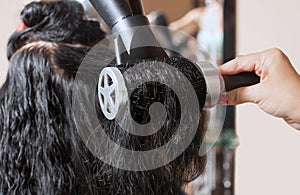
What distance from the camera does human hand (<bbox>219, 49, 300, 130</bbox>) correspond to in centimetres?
52

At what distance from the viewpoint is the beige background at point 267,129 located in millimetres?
1271

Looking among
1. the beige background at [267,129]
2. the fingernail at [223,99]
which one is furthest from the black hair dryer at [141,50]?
the beige background at [267,129]

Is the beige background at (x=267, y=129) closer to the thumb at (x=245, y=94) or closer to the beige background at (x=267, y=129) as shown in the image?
the beige background at (x=267, y=129)

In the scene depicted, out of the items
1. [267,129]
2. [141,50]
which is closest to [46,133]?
[141,50]

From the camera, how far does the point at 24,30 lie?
64cm

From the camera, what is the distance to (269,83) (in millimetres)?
520

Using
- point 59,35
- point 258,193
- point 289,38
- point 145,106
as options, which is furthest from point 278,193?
point 145,106

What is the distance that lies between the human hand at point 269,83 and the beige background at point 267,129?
2.47ft

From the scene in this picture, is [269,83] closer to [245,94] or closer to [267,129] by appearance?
[245,94]

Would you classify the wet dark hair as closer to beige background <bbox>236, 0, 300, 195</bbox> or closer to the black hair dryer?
the black hair dryer

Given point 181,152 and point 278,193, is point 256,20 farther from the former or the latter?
point 181,152

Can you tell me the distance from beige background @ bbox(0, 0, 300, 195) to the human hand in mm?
751

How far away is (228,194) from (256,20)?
1.53 feet

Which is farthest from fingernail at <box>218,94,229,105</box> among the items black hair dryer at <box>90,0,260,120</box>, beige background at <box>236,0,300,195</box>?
beige background at <box>236,0,300,195</box>
